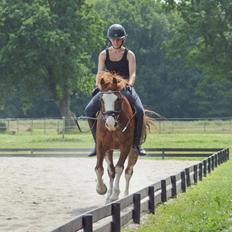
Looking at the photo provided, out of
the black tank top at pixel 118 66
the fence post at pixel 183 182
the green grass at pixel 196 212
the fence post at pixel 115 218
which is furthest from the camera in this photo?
the fence post at pixel 183 182

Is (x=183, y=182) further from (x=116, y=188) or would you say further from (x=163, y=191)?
(x=116, y=188)

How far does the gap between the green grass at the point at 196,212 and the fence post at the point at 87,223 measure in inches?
68.5

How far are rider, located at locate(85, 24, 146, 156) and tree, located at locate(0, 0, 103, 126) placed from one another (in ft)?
154

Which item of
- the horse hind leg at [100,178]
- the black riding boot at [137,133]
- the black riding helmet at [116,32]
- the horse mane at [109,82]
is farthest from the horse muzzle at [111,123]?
the black riding helmet at [116,32]

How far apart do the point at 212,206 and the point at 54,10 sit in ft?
175

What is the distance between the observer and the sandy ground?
1167 centimetres

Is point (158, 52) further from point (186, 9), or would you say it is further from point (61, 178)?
point (61, 178)

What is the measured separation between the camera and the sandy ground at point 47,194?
1167cm

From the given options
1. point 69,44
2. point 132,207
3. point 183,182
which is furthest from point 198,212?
point 69,44

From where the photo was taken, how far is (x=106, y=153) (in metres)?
13.8

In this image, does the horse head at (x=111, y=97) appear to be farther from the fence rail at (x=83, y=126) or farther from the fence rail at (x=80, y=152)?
the fence rail at (x=83, y=126)

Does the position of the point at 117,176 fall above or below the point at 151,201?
above

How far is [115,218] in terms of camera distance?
10.1m

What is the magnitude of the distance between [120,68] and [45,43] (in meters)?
47.9
